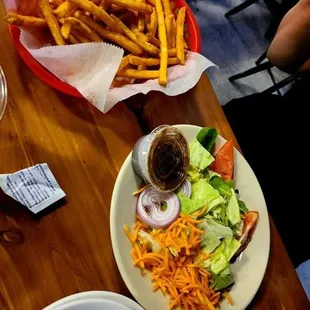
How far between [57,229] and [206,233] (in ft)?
1.05

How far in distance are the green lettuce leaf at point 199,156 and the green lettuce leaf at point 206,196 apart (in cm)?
4

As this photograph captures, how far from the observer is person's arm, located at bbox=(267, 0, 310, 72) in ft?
5.07

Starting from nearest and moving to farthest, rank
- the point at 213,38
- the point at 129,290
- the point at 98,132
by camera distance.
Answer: the point at 129,290 → the point at 98,132 → the point at 213,38

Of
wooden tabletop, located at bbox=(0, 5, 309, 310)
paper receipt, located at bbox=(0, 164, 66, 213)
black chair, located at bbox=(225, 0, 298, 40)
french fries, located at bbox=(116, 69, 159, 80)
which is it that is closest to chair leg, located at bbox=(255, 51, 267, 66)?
black chair, located at bbox=(225, 0, 298, 40)

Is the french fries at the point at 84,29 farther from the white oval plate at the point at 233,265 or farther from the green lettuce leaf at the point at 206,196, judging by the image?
the green lettuce leaf at the point at 206,196

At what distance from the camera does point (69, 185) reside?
1223 millimetres

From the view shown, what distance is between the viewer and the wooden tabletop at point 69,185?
1151 mm

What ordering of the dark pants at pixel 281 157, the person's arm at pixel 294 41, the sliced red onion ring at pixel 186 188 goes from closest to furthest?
the sliced red onion ring at pixel 186 188 → the person's arm at pixel 294 41 → the dark pants at pixel 281 157

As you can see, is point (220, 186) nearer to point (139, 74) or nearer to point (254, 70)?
point (139, 74)

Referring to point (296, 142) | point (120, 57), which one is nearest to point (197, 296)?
point (120, 57)

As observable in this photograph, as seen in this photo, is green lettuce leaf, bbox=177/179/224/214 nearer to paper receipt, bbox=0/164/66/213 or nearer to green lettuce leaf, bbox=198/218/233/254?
green lettuce leaf, bbox=198/218/233/254

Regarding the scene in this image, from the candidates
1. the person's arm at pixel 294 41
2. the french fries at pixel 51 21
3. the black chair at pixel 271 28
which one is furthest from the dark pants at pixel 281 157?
the french fries at pixel 51 21

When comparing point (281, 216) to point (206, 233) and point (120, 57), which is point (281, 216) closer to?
point (206, 233)

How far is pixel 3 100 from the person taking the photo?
1.19 m
